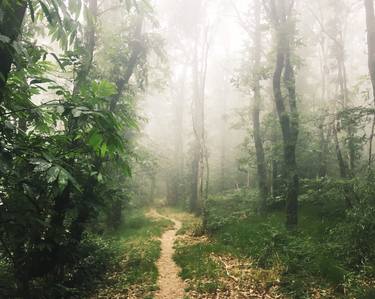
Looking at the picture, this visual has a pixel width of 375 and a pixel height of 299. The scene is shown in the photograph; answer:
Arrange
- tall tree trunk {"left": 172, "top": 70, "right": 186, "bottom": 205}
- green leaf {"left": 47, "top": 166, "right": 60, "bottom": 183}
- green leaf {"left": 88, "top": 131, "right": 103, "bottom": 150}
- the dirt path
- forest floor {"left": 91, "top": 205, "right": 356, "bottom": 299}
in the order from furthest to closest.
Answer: tall tree trunk {"left": 172, "top": 70, "right": 186, "bottom": 205}
the dirt path
forest floor {"left": 91, "top": 205, "right": 356, "bottom": 299}
green leaf {"left": 88, "top": 131, "right": 103, "bottom": 150}
green leaf {"left": 47, "top": 166, "right": 60, "bottom": 183}

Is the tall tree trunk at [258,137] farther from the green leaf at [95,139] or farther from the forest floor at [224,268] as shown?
the green leaf at [95,139]

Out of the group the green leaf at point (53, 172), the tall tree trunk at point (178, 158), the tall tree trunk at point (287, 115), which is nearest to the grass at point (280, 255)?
the tall tree trunk at point (287, 115)

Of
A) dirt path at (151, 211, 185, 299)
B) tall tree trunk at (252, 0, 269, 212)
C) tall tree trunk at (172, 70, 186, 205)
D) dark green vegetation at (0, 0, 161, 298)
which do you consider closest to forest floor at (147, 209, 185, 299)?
dirt path at (151, 211, 185, 299)

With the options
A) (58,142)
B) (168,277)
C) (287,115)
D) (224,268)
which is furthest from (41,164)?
(287,115)

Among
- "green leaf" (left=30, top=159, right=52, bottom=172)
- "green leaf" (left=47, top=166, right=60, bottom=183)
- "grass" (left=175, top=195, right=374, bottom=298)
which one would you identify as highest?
"green leaf" (left=30, top=159, right=52, bottom=172)

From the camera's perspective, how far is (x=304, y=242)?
898cm

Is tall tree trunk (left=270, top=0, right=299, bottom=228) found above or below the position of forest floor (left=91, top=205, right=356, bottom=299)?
above

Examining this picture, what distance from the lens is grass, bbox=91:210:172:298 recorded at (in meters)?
7.93

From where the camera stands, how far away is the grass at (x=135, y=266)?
26.0ft

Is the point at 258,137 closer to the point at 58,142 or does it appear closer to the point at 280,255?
the point at 280,255

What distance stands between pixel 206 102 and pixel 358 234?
42.0 m

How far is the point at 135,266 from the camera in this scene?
32.1 feet

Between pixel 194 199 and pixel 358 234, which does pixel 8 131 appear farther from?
pixel 194 199

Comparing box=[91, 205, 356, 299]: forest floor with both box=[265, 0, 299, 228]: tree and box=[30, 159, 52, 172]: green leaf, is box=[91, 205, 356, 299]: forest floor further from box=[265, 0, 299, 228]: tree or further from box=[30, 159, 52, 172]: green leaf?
box=[30, 159, 52, 172]: green leaf
